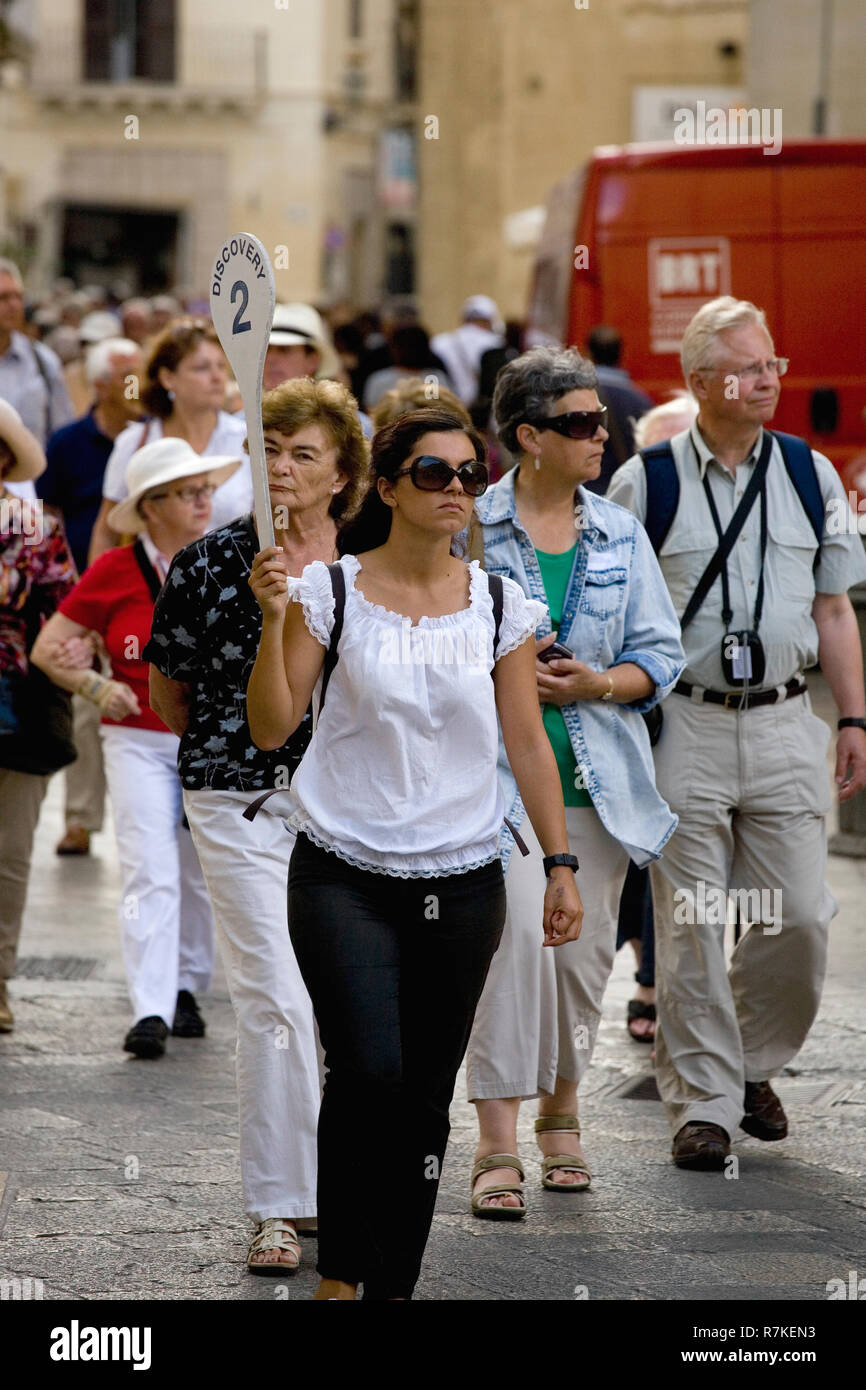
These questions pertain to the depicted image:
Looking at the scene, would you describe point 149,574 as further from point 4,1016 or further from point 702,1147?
point 702,1147

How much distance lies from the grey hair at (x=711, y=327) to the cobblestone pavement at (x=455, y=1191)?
78.6 inches

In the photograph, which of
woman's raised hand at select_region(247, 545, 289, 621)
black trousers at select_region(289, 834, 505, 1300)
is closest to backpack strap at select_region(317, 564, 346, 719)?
woman's raised hand at select_region(247, 545, 289, 621)

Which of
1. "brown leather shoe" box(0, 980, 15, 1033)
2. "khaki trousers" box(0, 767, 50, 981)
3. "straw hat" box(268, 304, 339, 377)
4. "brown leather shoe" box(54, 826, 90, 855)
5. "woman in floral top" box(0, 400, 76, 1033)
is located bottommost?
"brown leather shoe" box(54, 826, 90, 855)

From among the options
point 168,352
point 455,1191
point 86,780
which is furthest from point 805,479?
point 86,780

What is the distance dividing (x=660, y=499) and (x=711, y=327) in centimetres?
45

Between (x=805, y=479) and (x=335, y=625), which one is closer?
(x=335, y=625)

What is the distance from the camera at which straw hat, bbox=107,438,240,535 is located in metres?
6.66

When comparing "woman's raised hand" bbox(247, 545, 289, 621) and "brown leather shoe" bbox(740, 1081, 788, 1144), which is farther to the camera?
"brown leather shoe" bbox(740, 1081, 788, 1144)

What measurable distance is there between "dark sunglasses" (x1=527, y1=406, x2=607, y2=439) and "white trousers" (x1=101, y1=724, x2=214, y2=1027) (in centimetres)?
189

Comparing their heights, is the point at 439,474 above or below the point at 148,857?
above

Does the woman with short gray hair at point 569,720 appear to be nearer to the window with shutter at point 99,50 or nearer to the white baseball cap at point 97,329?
the white baseball cap at point 97,329

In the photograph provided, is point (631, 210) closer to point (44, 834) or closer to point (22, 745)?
point (44, 834)

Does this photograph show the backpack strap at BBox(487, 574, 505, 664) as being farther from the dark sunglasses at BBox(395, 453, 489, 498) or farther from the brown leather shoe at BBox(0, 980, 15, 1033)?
the brown leather shoe at BBox(0, 980, 15, 1033)

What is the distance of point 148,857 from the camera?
6.86 metres
